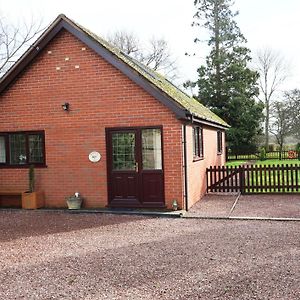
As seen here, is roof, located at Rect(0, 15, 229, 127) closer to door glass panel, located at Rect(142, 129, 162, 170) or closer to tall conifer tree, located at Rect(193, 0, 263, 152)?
door glass panel, located at Rect(142, 129, 162, 170)

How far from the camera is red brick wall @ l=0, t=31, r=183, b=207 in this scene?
36.1 ft

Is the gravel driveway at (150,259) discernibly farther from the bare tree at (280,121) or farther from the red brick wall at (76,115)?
the bare tree at (280,121)

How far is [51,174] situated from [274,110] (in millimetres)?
42631

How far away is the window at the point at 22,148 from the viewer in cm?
1237

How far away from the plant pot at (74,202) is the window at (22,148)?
172cm

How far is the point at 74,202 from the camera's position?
37.6 ft

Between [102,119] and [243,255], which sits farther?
[102,119]

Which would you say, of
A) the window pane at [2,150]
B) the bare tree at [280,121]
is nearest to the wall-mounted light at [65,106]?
the window pane at [2,150]

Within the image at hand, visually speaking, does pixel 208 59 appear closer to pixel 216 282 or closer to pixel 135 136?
pixel 135 136

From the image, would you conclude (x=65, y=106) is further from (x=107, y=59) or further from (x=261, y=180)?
(x=261, y=180)

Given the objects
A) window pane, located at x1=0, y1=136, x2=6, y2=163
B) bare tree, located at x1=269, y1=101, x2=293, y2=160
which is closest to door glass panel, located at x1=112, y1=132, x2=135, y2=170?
window pane, located at x1=0, y1=136, x2=6, y2=163

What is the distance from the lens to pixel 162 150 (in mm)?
10984

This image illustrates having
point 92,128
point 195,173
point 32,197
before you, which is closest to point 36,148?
point 32,197

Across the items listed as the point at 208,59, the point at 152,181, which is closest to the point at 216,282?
the point at 152,181
